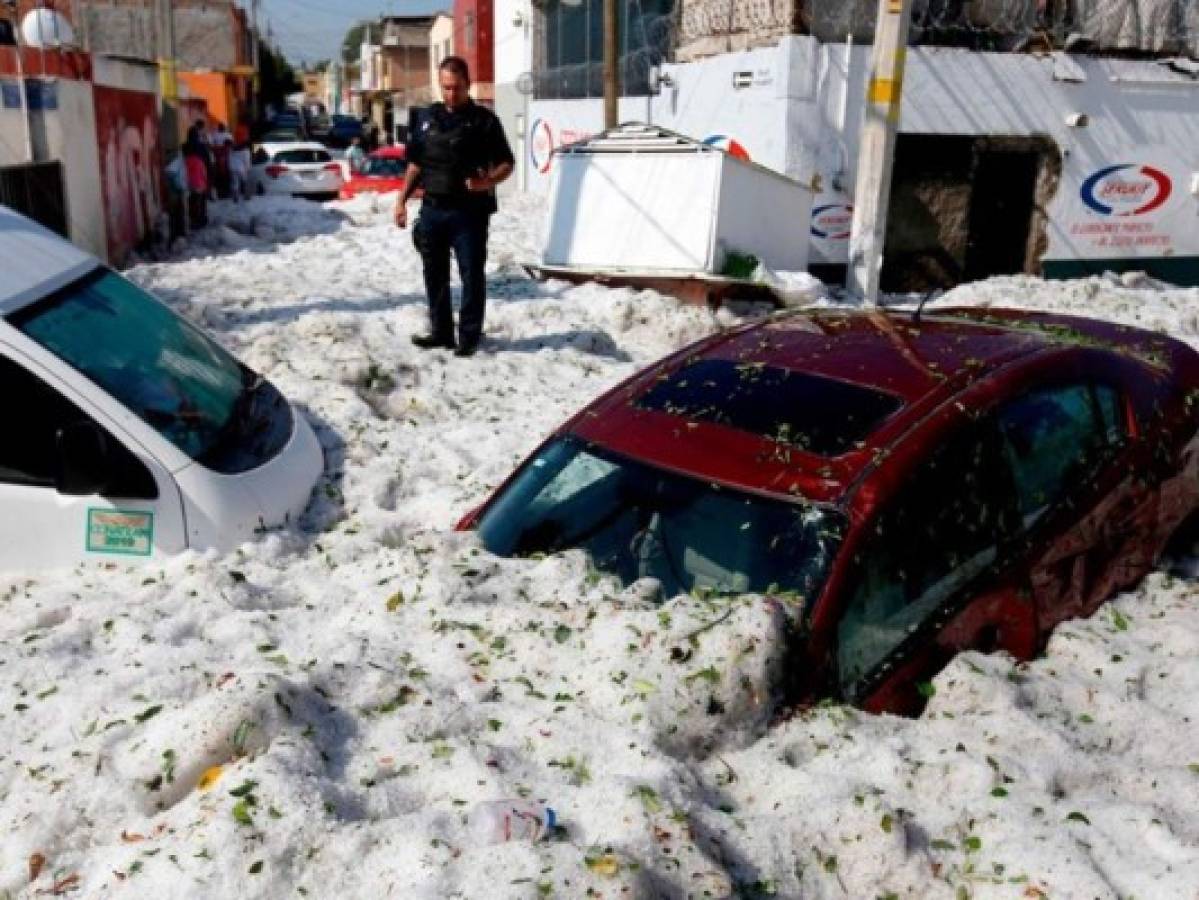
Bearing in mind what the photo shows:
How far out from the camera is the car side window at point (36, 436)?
4.03 meters

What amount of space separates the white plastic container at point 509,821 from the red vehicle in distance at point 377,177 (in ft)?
70.3

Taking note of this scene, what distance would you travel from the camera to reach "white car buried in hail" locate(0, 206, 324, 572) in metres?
4.04

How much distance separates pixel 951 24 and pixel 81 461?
12538 millimetres

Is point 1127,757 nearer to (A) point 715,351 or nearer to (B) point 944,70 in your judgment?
(A) point 715,351

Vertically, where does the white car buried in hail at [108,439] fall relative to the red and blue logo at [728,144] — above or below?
below

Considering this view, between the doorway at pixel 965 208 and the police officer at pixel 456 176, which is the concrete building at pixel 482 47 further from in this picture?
the police officer at pixel 456 176

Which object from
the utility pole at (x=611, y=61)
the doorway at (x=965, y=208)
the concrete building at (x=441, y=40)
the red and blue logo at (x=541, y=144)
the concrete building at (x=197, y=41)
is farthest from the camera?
the concrete building at (x=441, y=40)

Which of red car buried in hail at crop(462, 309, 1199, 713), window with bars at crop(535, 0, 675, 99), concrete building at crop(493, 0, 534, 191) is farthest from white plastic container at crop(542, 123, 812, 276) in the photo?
concrete building at crop(493, 0, 534, 191)

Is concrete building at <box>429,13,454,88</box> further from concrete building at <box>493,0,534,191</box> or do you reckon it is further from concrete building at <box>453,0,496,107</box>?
concrete building at <box>493,0,534,191</box>

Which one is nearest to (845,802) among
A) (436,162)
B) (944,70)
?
(436,162)

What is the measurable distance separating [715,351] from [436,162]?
3.92m

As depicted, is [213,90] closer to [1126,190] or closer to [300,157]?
[300,157]

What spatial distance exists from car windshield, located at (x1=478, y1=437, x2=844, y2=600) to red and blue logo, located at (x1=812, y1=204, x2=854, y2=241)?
32.9 ft

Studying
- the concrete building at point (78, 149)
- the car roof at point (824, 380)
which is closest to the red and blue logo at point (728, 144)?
the concrete building at point (78, 149)
